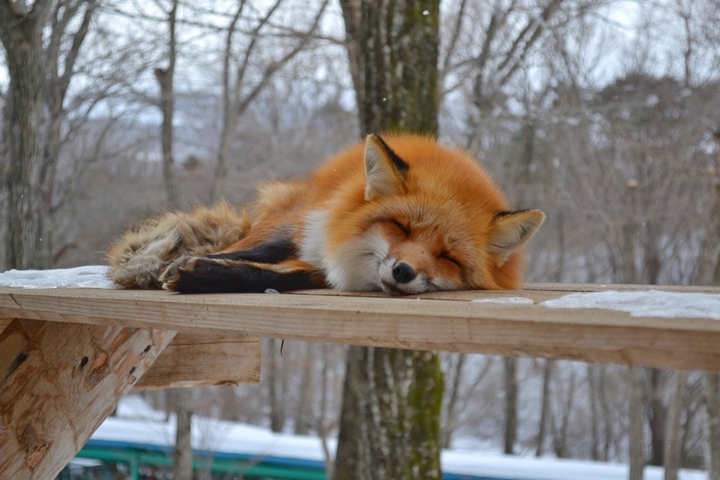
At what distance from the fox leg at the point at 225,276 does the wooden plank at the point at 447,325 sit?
242 millimetres

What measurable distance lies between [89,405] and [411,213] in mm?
1257

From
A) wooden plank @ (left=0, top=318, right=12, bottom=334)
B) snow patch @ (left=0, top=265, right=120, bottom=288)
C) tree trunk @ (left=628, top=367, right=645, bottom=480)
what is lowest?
tree trunk @ (left=628, top=367, right=645, bottom=480)

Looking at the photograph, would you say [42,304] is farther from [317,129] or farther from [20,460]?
[317,129]

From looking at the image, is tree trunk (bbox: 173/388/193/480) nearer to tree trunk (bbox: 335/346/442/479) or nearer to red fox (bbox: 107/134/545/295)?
tree trunk (bbox: 335/346/442/479)

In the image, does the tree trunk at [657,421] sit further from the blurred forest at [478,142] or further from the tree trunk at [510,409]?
the tree trunk at [510,409]

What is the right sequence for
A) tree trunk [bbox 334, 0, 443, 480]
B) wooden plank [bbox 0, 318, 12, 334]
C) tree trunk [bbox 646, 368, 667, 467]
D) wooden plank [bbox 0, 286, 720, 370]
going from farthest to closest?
tree trunk [bbox 646, 368, 667, 467], tree trunk [bbox 334, 0, 443, 480], wooden plank [bbox 0, 318, 12, 334], wooden plank [bbox 0, 286, 720, 370]

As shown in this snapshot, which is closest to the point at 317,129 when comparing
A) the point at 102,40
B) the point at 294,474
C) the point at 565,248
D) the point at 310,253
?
the point at 565,248

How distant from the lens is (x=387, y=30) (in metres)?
4.00

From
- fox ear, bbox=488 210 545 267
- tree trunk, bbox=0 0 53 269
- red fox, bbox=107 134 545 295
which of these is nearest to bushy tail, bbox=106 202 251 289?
red fox, bbox=107 134 545 295

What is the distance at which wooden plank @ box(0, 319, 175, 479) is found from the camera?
1883 millimetres

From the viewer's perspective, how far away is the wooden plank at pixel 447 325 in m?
0.96

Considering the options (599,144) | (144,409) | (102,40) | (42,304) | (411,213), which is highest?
(102,40)

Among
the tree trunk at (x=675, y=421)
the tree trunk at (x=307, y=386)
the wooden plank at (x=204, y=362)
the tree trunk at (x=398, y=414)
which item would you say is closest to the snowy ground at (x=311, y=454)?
the tree trunk at (x=675, y=421)

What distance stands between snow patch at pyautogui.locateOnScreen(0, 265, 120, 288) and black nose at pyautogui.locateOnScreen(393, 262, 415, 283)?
1.09 meters
